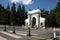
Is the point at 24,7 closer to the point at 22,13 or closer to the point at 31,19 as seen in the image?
the point at 22,13

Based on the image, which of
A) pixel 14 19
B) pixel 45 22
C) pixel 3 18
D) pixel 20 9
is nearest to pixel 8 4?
pixel 20 9

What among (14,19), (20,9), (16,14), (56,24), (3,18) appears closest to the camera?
(56,24)

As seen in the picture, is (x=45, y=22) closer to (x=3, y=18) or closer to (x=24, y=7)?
(x=3, y=18)

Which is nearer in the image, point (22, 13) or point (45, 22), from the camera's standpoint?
point (45, 22)

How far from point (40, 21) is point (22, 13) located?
5197 centimetres

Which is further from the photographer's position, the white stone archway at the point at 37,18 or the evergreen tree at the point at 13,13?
the evergreen tree at the point at 13,13

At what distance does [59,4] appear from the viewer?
64312 mm

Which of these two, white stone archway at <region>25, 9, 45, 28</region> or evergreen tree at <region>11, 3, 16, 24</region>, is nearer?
white stone archway at <region>25, 9, 45, 28</region>

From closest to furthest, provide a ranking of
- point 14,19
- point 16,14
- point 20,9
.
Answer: point 14,19, point 16,14, point 20,9

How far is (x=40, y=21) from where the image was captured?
63.2 metres

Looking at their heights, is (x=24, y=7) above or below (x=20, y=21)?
above

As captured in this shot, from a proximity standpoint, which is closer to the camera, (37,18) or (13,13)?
(37,18)

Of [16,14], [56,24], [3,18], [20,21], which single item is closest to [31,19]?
[56,24]

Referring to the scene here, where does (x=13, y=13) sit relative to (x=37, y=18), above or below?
above
